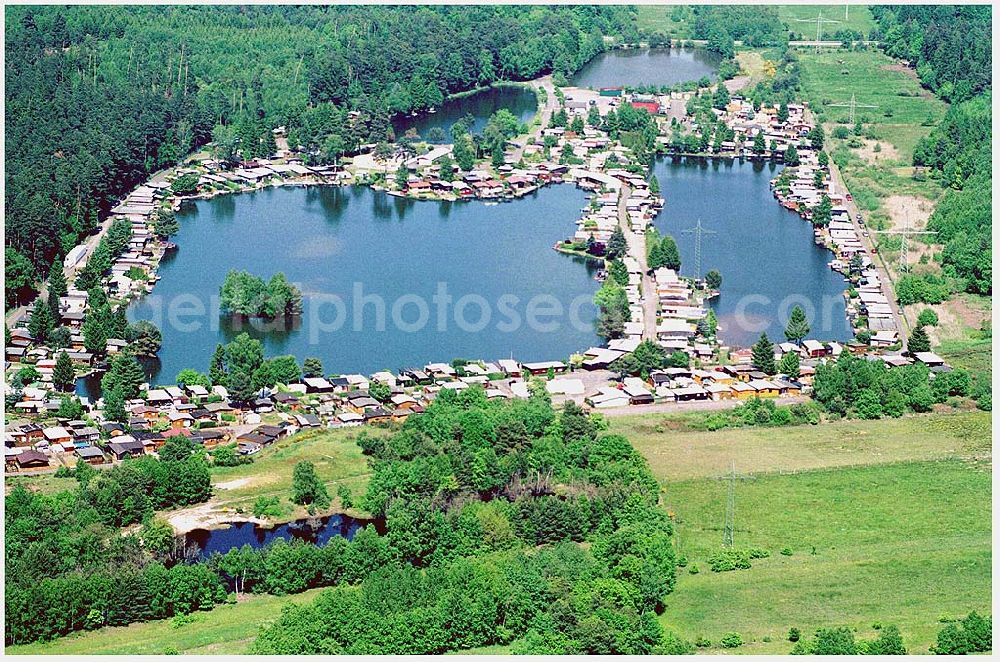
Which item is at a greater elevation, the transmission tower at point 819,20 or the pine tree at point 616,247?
the transmission tower at point 819,20

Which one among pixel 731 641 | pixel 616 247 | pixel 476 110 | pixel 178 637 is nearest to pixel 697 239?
pixel 616 247

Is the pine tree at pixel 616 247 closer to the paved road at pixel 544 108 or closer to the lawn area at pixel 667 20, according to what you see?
the paved road at pixel 544 108

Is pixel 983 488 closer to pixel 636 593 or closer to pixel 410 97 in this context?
pixel 636 593

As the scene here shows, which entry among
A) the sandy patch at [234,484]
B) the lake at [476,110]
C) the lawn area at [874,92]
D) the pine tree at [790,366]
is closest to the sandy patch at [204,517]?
the sandy patch at [234,484]

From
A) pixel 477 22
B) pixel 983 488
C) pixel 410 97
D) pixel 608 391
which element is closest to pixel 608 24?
pixel 477 22

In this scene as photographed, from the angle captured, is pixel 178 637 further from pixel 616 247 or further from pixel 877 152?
pixel 877 152

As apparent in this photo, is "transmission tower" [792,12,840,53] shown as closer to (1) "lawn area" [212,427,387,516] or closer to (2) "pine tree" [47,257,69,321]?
(2) "pine tree" [47,257,69,321]


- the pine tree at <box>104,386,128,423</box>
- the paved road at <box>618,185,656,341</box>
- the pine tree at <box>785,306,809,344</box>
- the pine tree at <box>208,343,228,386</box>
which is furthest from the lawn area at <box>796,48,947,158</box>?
the pine tree at <box>104,386,128,423</box>
